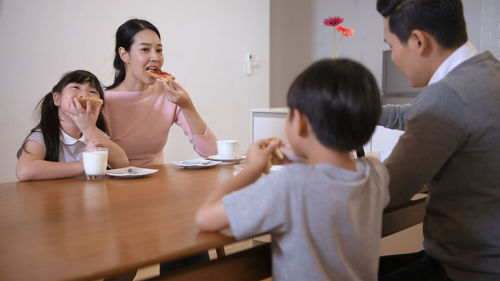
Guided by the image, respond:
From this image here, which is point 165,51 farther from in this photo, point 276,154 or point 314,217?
point 314,217

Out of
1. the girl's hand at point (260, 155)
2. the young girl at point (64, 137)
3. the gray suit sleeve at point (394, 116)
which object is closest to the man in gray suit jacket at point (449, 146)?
the girl's hand at point (260, 155)

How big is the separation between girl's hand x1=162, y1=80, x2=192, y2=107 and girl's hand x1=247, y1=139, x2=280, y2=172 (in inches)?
35.1

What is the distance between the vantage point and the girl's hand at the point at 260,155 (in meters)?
0.98

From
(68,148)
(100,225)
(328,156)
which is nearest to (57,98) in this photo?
(68,148)

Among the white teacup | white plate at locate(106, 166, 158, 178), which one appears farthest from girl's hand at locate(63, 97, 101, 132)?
the white teacup

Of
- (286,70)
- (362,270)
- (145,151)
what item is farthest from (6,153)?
(286,70)

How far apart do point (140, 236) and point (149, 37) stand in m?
1.39

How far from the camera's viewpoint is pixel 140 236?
2.73 feet

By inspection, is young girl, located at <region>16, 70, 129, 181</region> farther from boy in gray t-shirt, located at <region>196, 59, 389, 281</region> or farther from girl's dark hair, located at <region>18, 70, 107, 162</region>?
boy in gray t-shirt, located at <region>196, 59, 389, 281</region>

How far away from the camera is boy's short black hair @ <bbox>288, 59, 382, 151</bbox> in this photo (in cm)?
82

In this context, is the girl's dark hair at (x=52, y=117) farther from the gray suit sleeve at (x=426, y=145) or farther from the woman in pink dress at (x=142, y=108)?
the gray suit sleeve at (x=426, y=145)

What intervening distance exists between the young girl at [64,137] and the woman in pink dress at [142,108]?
283mm

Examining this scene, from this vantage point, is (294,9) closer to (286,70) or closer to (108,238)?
(286,70)

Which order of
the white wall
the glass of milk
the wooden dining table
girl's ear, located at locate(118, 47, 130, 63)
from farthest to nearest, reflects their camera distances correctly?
1. the white wall
2. girl's ear, located at locate(118, 47, 130, 63)
3. the glass of milk
4. the wooden dining table
